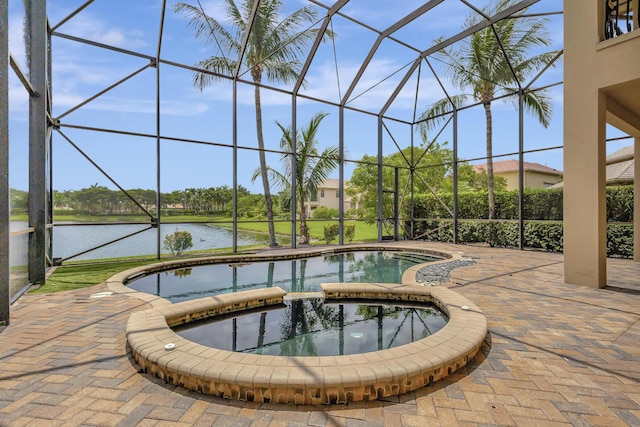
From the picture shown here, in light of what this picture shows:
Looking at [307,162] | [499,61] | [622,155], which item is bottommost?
[622,155]

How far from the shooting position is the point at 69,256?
700cm

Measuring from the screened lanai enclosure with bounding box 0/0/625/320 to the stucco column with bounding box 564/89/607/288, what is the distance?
4.01m

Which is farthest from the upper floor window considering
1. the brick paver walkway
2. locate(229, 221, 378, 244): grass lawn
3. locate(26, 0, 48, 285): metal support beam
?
locate(229, 221, 378, 244): grass lawn

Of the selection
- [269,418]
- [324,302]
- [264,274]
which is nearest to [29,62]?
[264,274]

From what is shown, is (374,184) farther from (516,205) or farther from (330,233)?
(516,205)

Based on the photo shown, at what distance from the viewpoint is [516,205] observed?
36.6 ft

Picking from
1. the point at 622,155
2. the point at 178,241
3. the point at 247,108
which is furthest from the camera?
the point at 178,241

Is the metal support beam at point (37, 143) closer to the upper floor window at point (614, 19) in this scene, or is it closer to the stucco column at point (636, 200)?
the upper floor window at point (614, 19)

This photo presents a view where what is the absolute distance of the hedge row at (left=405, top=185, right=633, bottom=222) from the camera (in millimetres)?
8630

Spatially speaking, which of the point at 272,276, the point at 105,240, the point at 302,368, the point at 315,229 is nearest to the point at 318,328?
the point at 302,368

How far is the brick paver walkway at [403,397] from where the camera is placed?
1.87m

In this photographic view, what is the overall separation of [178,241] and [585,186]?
10857 millimetres

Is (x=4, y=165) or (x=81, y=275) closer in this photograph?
(x=4, y=165)

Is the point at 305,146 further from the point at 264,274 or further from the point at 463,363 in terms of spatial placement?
the point at 463,363
